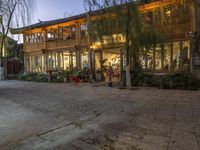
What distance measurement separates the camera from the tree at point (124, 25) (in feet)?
34.0

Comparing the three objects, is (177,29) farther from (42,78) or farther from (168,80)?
(42,78)

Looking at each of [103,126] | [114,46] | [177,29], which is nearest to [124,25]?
[114,46]

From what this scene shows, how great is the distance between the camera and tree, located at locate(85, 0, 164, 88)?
10375 millimetres

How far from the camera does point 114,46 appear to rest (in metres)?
13.4

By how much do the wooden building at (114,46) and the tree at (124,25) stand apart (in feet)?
1.62

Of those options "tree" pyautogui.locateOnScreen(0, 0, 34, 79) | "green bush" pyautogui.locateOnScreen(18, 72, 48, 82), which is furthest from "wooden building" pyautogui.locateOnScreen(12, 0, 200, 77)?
"tree" pyautogui.locateOnScreen(0, 0, 34, 79)

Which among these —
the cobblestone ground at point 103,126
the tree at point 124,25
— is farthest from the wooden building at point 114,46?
the cobblestone ground at point 103,126

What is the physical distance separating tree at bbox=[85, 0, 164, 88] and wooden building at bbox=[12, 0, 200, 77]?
1.62ft

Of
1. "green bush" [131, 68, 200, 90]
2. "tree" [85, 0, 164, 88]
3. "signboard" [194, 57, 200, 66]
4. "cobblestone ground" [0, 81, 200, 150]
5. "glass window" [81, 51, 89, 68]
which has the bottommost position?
"cobblestone ground" [0, 81, 200, 150]

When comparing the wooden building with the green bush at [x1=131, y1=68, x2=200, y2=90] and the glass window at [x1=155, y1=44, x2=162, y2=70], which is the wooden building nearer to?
the glass window at [x1=155, y1=44, x2=162, y2=70]

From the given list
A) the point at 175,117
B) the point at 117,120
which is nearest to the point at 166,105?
the point at 175,117

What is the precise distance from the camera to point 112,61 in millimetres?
16078

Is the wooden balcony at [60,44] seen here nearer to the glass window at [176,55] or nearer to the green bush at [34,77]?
the green bush at [34,77]

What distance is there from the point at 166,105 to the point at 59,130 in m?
3.83
